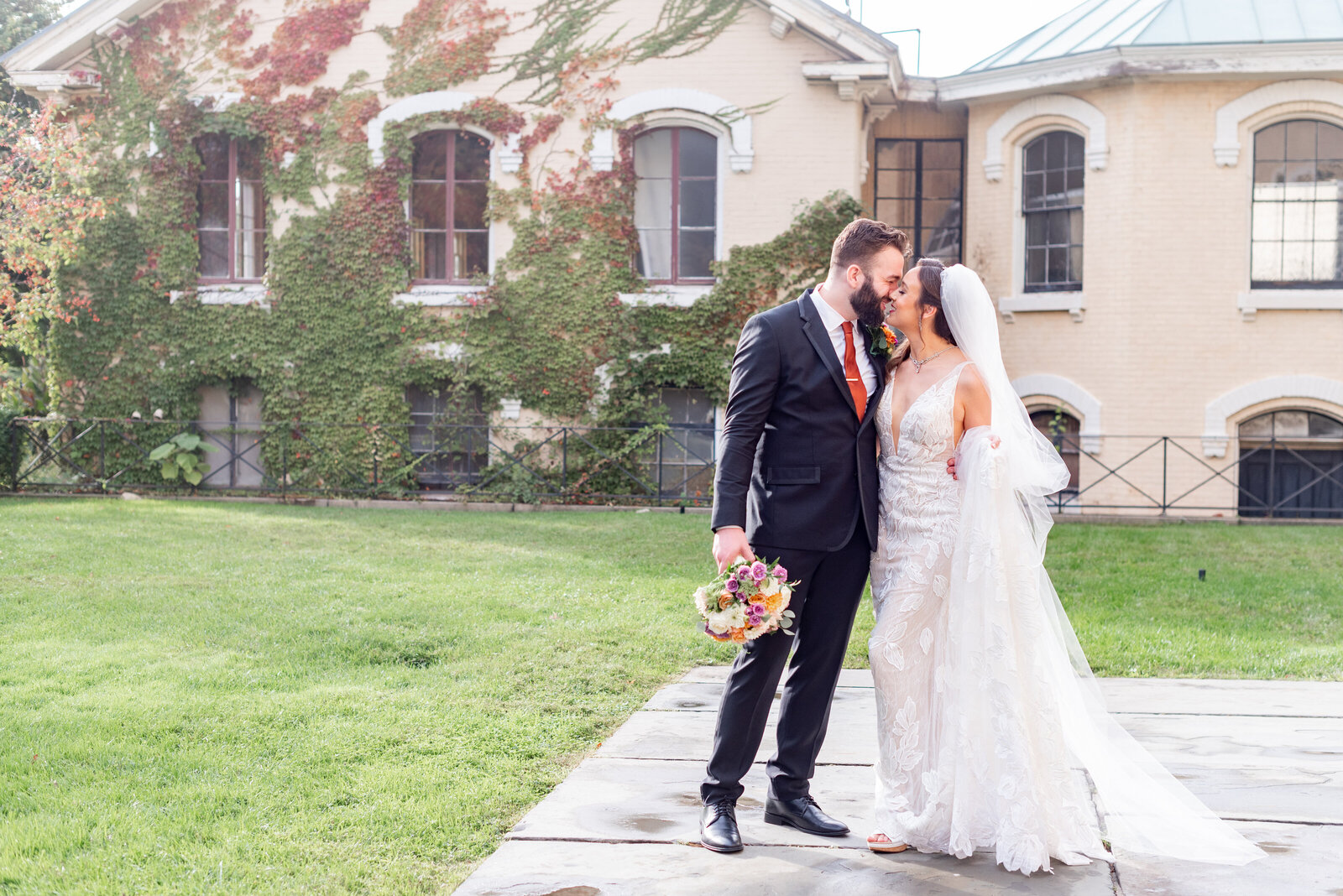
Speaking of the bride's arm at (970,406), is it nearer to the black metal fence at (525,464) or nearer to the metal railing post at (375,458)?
the black metal fence at (525,464)

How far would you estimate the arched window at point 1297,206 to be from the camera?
47.0 ft

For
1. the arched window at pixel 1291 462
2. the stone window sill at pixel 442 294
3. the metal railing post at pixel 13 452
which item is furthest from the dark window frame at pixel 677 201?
the metal railing post at pixel 13 452

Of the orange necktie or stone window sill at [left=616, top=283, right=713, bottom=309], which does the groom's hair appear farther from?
stone window sill at [left=616, top=283, right=713, bottom=309]

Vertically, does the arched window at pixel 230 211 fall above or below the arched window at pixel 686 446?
above

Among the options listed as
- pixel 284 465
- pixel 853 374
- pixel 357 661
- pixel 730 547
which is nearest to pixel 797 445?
pixel 853 374

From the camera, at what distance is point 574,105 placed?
1555cm

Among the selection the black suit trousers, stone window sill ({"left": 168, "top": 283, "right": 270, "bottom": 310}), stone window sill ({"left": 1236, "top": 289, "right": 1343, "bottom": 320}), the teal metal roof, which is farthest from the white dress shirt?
stone window sill ({"left": 168, "top": 283, "right": 270, "bottom": 310})

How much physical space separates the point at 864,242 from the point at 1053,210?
1227cm

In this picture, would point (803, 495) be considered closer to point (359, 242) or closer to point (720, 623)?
point (720, 623)

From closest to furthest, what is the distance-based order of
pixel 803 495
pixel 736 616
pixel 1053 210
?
pixel 736 616 → pixel 803 495 → pixel 1053 210

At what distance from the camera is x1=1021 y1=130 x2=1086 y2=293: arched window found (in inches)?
592

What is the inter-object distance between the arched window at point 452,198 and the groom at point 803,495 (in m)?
12.6

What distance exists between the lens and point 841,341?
3984 mm

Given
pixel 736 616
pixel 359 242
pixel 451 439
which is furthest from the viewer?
pixel 359 242
